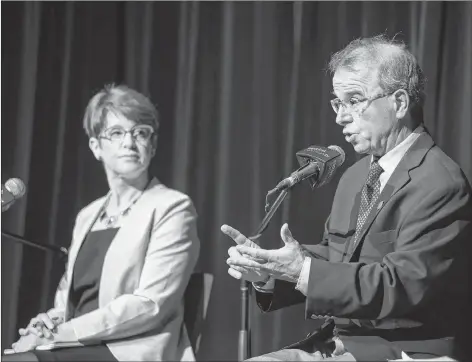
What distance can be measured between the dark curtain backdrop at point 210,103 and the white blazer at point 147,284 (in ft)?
1.98

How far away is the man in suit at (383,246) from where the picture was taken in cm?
171

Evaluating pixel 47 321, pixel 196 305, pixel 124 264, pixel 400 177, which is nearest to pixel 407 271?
pixel 400 177

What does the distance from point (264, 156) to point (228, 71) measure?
441 millimetres

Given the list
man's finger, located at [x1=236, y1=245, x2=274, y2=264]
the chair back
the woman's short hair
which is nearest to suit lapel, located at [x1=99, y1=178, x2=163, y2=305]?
the chair back

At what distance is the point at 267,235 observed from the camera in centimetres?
330

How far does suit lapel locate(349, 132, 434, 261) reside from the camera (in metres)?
1.86

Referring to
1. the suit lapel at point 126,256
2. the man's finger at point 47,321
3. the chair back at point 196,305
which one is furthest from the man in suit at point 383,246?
the man's finger at point 47,321

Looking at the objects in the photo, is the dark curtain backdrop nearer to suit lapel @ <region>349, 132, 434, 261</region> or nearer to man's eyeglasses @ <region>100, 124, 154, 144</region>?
man's eyeglasses @ <region>100, 124, 154, 144</region>

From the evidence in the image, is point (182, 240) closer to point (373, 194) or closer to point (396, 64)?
point (373, 194)

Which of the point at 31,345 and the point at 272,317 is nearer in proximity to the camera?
the point at 31,345

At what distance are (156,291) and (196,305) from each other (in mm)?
165

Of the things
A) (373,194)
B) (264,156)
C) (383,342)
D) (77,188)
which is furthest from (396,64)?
(77,188)

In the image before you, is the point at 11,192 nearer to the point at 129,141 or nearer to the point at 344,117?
the point at 129,141

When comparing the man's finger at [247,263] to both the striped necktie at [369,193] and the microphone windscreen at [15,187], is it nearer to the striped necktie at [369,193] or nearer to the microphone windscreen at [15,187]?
the striped necktie at [369,193]
